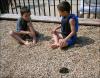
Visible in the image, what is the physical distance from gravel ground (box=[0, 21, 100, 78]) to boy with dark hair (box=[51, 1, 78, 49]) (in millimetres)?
117

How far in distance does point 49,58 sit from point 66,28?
680 mm

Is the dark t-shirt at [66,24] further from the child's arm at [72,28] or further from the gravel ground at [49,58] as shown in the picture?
the gravel ground at [49,58]

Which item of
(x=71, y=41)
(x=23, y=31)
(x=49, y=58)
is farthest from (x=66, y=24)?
(x=23, y=31)

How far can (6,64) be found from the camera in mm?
4402

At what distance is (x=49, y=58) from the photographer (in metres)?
4.42

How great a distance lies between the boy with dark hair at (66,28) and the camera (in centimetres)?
453

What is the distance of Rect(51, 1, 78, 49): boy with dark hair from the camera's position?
453 centimetres

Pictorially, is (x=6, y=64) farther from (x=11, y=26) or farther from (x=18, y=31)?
(x=11, y=26)

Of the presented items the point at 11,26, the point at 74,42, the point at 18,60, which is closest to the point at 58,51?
the point at 74,42

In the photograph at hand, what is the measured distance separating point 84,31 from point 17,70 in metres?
1.72

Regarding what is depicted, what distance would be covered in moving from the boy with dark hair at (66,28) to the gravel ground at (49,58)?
0.38 feet

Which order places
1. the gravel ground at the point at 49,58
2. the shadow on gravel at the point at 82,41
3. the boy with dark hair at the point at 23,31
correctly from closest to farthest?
1. the gravel ground at the point at 49,58
2. the shadow on gravel at the point at 82,41
3. the boy with dark hair at the point at 23,31

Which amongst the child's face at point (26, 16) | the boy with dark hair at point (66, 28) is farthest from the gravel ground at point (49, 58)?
the child's face at point (26, 16)

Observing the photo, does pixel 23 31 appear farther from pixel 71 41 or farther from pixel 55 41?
pixel 71 41
